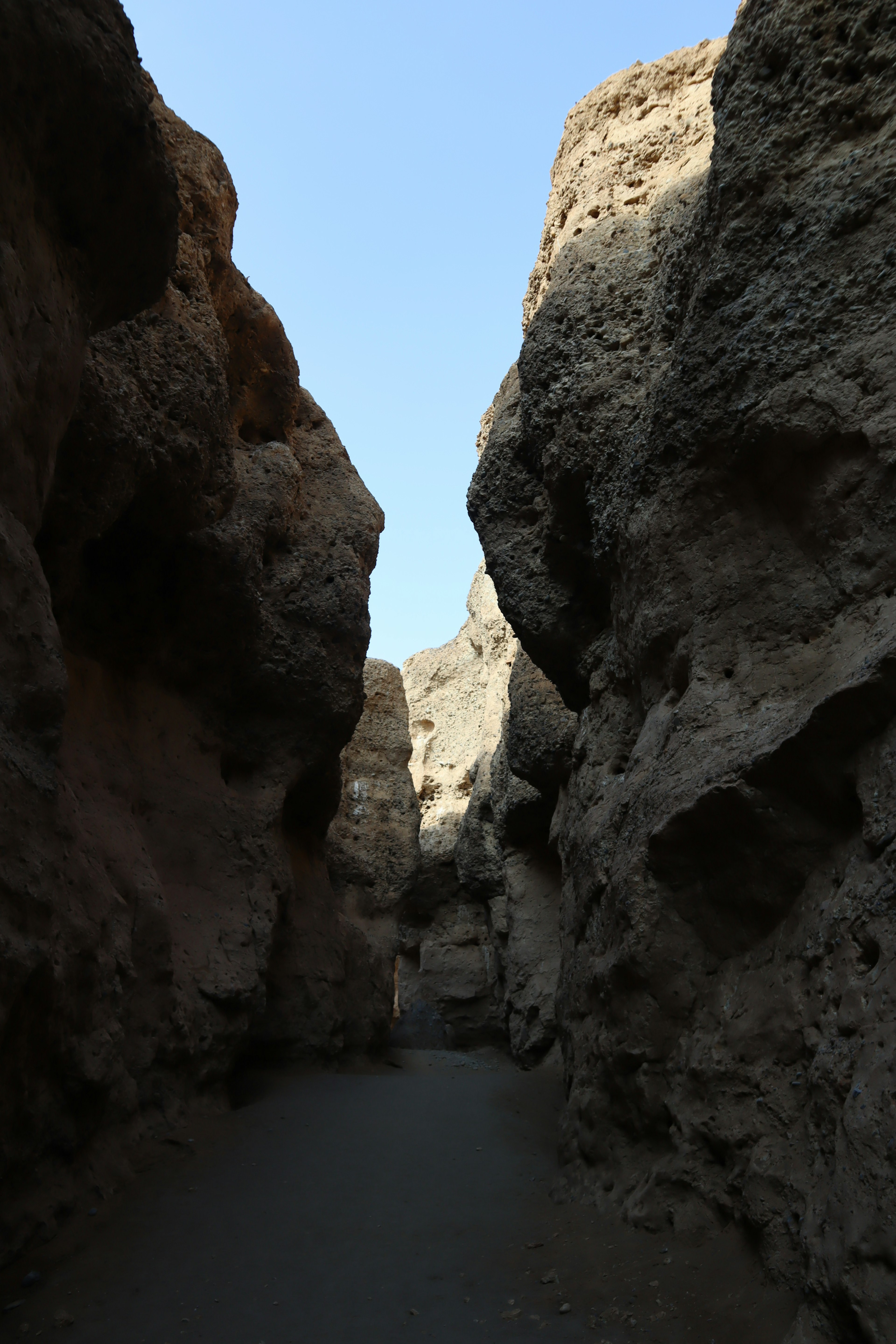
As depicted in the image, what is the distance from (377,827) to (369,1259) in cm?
981

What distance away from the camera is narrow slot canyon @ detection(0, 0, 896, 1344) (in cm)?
379

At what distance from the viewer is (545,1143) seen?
6520 mm

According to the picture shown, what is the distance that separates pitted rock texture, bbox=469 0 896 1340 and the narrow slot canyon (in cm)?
2

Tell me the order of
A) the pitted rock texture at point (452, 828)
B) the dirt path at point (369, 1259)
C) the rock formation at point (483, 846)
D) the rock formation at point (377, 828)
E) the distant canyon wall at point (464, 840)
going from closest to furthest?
1. the dirt path at point (369, 1259)
2. the rock formation at point (483, 846)
3. the distant canyon wall at point (464, 840)
4. the rock formation at point (377, 828)
5. the pitted rock texture at point (452, 828)

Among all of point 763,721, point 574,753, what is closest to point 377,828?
point 574,753

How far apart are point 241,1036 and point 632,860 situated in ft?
12.4

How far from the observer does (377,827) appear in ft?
46.8

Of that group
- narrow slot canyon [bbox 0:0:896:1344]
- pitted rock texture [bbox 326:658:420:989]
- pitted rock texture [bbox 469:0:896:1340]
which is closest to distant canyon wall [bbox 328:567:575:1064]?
pitted rock texture [bbox 326:658:420:989]

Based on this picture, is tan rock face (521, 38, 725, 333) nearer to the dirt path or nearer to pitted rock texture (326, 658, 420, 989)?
the dirt path

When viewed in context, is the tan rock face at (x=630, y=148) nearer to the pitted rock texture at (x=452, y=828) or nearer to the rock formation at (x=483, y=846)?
the rock formation at (x=483, y=846)

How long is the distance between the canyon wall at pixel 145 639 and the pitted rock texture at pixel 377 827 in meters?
3.16

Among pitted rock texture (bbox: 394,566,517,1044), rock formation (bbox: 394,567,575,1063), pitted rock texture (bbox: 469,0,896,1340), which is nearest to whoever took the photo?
pitted rock texture (bbox: 469,0,896,1340)

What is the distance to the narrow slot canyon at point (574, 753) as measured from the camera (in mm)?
3787

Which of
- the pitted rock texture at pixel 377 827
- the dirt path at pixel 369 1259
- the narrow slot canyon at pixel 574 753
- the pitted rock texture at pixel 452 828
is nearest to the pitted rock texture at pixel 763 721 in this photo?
the narrow slot canyon at pixel 574 753
